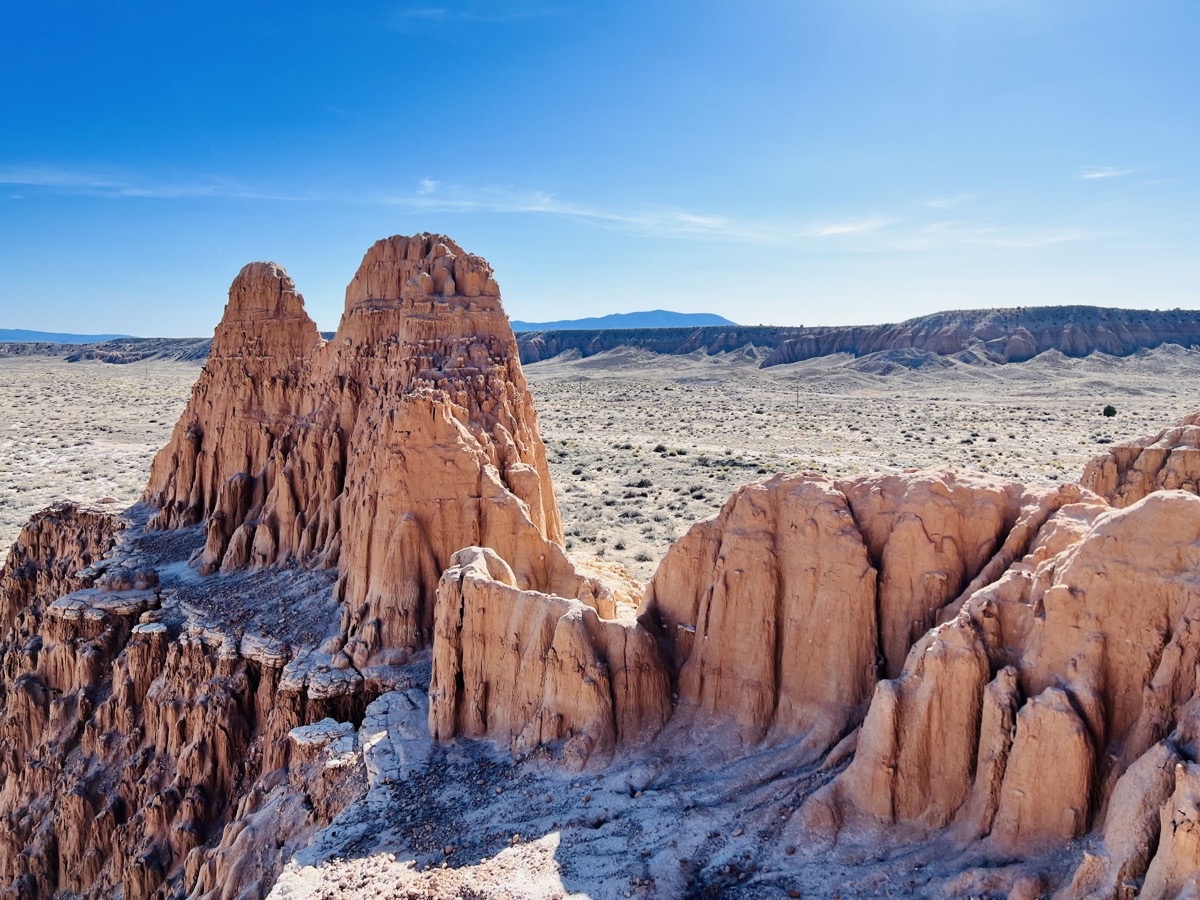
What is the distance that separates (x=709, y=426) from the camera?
74500mm

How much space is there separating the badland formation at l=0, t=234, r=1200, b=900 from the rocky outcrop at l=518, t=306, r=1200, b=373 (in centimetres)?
11822

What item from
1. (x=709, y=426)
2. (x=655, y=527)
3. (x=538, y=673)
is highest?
(x=709, y=426)

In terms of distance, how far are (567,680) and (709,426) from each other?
62767 mm

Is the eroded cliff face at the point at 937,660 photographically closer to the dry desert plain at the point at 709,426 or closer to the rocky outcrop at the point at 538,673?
the rocky outcrop at the point at 538,673

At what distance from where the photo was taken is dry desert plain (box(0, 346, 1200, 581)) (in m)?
42.1

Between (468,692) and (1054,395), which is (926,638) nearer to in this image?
(468,692)

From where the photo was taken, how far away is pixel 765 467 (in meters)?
48.2

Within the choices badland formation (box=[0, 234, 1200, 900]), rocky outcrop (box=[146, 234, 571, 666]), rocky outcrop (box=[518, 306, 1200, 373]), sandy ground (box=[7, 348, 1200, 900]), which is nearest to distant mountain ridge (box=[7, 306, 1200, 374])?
rocky outcrop (box=[518, 306, 1200, 373])

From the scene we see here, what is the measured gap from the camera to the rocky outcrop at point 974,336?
124500 mm

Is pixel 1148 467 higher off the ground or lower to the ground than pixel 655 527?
higher

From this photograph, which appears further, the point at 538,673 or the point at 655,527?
the point at 655,527

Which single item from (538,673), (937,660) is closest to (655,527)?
(538,673)

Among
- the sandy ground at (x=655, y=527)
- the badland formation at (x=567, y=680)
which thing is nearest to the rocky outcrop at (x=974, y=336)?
the sandy ground at (x=655, y=527)

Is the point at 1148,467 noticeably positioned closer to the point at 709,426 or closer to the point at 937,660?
the point at 937,660
